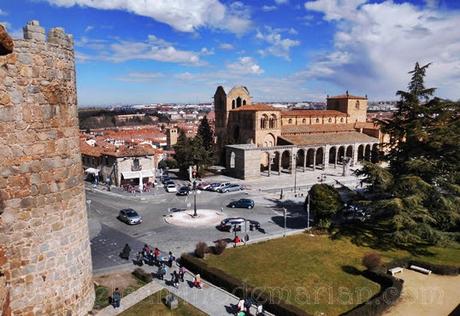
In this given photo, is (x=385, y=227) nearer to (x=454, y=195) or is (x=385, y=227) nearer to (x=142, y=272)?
(x=454, y=195)

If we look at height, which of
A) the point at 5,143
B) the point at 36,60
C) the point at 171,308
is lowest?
the point at 171,308

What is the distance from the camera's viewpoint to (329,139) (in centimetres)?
5478

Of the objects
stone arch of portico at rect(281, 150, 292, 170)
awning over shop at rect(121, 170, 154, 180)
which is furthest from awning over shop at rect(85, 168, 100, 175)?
stone arch of portico at rect(281, 150, 292, 170)

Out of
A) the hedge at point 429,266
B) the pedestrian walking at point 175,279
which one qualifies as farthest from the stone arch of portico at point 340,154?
the pedestrian walking at point 175,279

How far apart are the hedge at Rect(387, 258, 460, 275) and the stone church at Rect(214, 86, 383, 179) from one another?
25.8 metres

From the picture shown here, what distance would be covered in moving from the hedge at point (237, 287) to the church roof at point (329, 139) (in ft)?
109

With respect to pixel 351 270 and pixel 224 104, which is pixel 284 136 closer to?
pixel 224 104

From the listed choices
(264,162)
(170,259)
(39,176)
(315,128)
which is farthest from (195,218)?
(315,128)

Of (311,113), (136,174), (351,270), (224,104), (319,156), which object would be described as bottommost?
(351,270)

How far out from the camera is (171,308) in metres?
16.0

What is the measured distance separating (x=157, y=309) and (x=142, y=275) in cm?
308

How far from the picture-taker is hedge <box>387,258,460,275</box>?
19614 mm

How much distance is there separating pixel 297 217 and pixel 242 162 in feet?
53.1

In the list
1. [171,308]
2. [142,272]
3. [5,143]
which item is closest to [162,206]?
[142,272]
